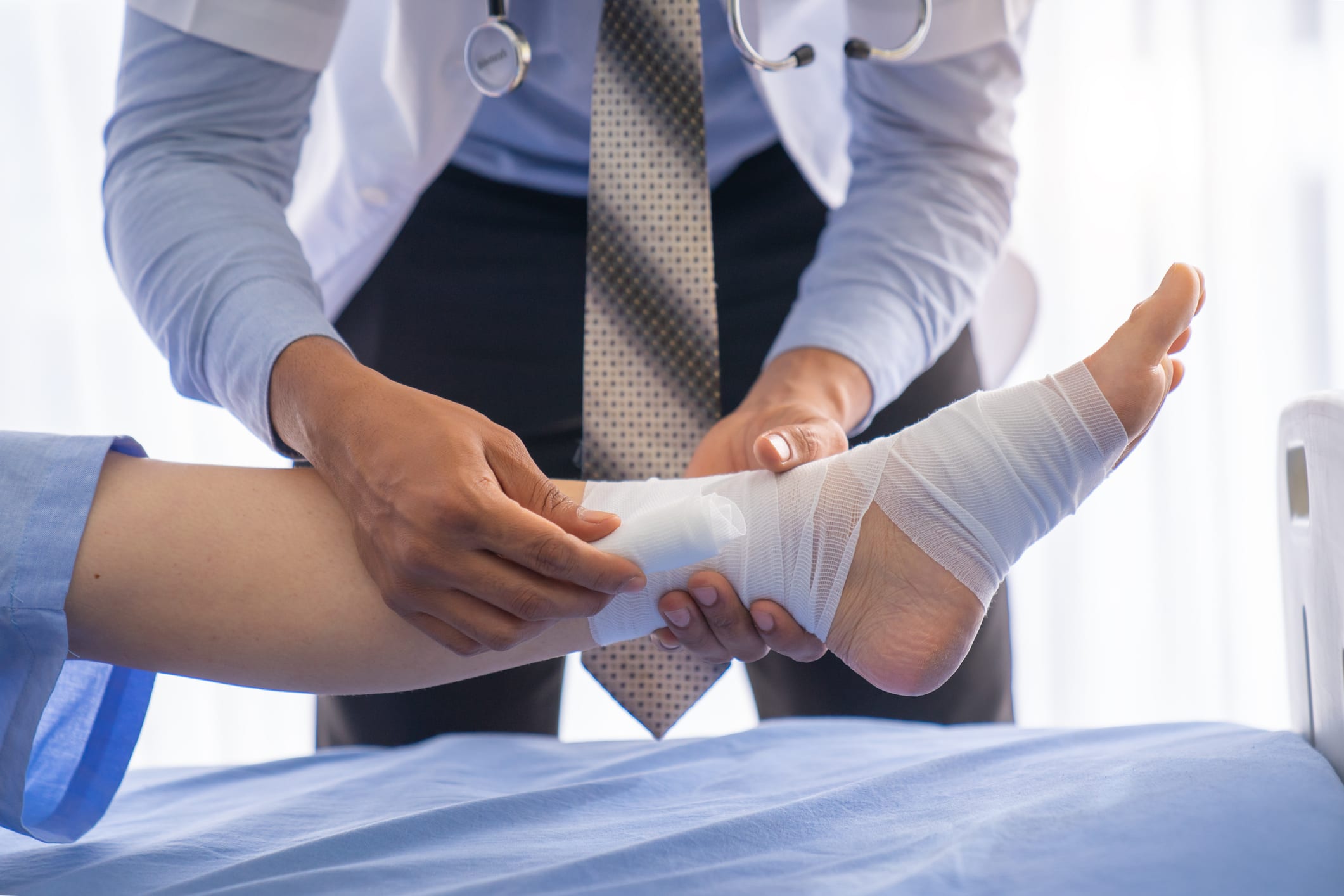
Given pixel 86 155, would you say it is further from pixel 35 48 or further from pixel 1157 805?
pixel 1157 805

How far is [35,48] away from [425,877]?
2.05m

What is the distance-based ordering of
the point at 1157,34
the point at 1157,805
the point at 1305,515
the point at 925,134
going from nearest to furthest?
the point at 1157,805 < the point at 1305,515 < the point at 925,134 < the point at 1157,34

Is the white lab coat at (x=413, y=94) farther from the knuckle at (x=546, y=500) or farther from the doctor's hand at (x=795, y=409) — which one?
the knuckle at (x=546, y=500)

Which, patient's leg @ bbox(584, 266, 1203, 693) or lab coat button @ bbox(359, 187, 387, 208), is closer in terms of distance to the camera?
patient's leg @ bbox(584, 266, 1203, 693)

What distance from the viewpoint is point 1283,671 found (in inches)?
80.9

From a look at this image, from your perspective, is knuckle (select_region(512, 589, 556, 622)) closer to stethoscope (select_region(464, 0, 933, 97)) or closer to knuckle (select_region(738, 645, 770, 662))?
knuckle (select_region(738, 645, 770, 662))

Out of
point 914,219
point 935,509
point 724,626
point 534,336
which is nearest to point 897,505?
point 935,509

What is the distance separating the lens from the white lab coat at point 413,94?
104 cm

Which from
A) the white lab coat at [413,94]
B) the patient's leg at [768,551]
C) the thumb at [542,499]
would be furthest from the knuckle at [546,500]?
the white lab coat at [413,94]

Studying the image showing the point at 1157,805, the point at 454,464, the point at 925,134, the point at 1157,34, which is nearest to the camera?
the point at 1157,805

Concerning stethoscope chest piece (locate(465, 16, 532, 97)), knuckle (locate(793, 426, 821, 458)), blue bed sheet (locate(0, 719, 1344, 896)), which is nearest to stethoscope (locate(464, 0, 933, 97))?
stethoscope chest piece (locate(465, 16, 532, 97))

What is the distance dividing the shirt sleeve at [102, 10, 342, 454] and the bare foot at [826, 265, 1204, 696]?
1.47ft

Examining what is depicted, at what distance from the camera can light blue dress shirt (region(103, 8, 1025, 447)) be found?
854mm

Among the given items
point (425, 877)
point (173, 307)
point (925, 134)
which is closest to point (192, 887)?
point (425, 877)
